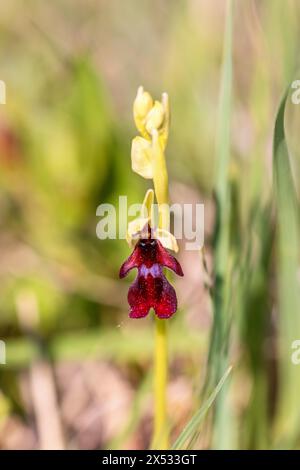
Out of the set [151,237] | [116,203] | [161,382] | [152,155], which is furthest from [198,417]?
[116,203]

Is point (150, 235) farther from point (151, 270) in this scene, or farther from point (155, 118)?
point (155, 118)

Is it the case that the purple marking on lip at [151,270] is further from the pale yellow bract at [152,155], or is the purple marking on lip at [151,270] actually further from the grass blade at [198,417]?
the grass blade at [198,417]

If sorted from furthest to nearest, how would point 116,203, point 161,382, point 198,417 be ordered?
point 116,203
point 161,382
point 198,417

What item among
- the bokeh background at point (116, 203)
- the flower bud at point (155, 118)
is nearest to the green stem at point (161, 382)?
the bokeh background at point (116, 203)

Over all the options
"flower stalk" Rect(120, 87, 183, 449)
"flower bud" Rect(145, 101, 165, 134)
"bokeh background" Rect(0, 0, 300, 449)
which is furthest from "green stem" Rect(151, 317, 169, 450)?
"flower bud" Rect(145, 101, 165, 134)

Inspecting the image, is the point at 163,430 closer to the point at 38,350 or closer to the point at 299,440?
the point at 299,440

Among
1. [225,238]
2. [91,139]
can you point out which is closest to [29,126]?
[91,139]

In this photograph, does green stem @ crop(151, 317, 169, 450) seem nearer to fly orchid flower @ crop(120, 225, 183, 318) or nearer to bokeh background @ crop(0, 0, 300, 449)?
fly orchid flower @ crop(120, 225, 183, 318)
